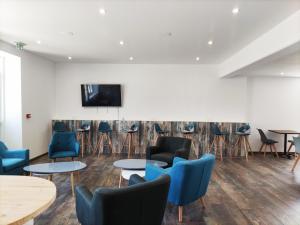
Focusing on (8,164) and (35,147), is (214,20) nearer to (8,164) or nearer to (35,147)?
(8,164)

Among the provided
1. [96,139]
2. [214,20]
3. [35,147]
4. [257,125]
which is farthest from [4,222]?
[257,125]

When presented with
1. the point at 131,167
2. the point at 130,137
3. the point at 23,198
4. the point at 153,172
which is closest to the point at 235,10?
the point at 153,172

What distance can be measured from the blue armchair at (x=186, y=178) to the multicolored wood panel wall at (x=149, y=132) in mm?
4259

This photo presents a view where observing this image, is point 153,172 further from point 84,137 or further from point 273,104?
point 273,104

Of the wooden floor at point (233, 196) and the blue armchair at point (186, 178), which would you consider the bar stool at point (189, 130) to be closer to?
the wooden floor at point (233, 196)

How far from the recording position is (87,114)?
25.4ft

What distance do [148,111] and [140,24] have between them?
401 cm

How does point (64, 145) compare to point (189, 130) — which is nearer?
point (64, 145)

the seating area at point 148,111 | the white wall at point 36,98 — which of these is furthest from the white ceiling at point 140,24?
the white wall at point 36,98

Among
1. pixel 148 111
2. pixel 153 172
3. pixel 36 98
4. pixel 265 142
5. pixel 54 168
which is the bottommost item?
pixel 265 142

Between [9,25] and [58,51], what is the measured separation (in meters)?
1.90

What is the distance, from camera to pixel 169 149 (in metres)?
5.34

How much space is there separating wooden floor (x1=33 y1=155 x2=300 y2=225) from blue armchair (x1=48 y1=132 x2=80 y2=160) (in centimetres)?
54

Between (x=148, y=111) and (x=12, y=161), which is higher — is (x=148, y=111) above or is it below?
above
